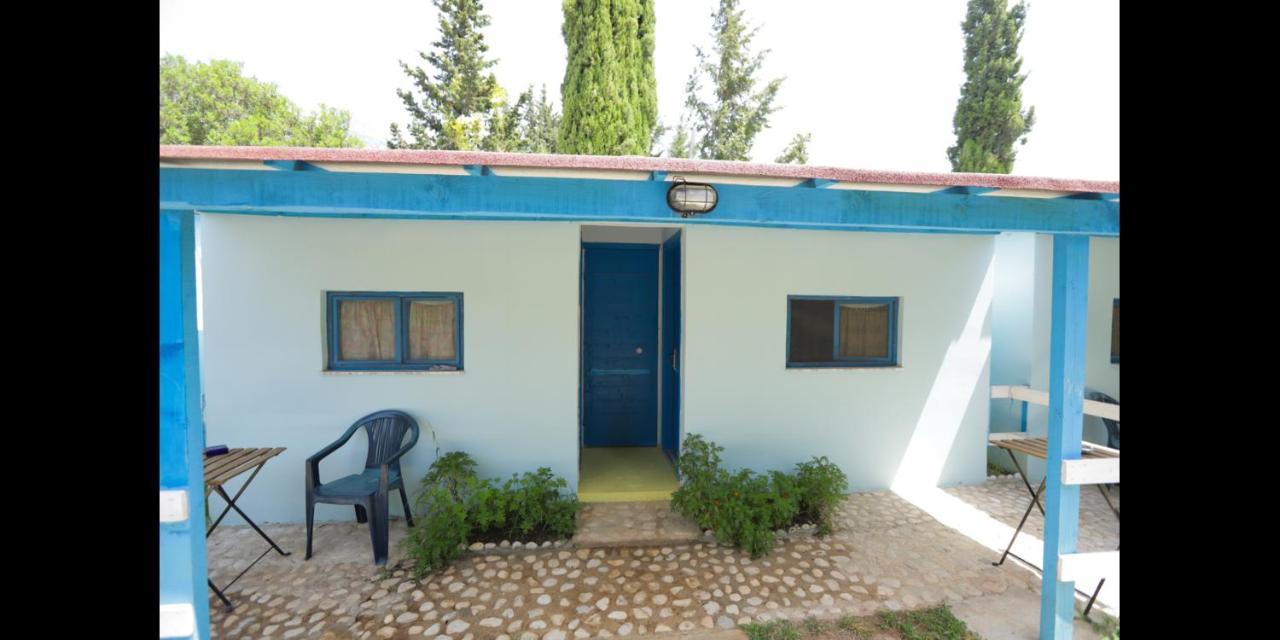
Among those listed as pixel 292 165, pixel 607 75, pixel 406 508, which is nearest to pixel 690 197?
pixel 292 165

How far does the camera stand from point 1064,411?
2896mm

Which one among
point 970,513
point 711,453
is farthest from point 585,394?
point 970,513

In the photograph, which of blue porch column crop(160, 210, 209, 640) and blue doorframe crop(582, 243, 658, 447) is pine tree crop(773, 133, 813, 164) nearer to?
blue doorframe crop(582, 243, 658, 447)

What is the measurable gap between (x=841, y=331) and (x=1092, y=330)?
2.96 metres

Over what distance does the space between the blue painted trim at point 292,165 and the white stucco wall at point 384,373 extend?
1.91 m

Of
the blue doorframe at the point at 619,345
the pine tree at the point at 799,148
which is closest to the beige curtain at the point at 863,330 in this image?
the blue doorframe at the point at 619,345

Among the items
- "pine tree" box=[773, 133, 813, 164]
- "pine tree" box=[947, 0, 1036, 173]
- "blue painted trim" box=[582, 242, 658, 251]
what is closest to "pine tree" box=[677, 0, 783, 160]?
"pine tree" box=[773, 133, 813, 164]

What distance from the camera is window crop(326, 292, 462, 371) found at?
176 inches

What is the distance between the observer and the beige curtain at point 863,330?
516 centimetres

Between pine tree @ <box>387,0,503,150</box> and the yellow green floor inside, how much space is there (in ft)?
56.0

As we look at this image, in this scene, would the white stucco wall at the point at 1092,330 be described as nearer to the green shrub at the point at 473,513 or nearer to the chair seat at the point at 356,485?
the green shrub at the point at 473,513

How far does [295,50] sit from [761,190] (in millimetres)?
31004
